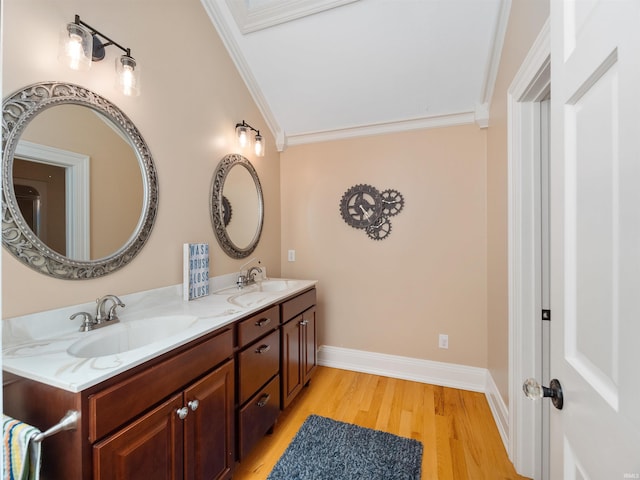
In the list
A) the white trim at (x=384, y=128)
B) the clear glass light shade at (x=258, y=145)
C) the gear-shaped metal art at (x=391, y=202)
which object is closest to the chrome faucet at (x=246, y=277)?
the clear glass light shade at (x=258, y=145)

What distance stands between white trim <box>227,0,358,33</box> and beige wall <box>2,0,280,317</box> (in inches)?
8.8

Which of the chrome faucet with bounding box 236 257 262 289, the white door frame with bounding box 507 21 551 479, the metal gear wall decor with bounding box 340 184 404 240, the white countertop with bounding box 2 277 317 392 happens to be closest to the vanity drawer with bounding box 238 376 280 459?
the white countertop with bounding box 2 277 317 392

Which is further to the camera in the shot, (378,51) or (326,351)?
(326,351)

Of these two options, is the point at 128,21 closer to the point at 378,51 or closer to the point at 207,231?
the point at 207,231

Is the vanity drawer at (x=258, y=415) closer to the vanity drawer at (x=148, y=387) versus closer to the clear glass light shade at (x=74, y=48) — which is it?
the vanity drawer at (x=148, y=387)

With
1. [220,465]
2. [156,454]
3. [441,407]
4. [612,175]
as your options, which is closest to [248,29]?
[612,175]

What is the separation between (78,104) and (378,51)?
1857 mm

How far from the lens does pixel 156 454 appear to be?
0.98m

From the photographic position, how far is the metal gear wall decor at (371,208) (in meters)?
2.52

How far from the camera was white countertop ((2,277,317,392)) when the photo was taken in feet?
2.73

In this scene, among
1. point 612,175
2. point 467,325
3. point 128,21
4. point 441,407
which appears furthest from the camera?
point 467,325

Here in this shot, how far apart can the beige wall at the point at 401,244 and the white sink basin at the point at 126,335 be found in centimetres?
157

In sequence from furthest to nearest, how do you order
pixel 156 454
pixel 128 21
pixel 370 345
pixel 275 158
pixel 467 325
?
pixel 275 158, pixel 370 345, pixel 467 325, pixel 128 21, pixel 156 454

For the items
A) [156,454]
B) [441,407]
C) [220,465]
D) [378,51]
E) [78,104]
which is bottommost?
[441,407]
